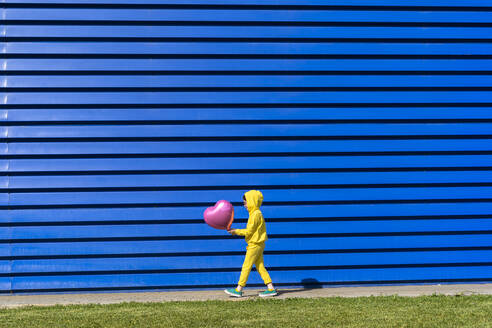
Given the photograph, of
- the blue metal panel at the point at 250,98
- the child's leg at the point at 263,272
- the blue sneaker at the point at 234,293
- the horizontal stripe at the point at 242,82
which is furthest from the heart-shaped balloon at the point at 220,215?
the horizontal stripe at the point at 242,82

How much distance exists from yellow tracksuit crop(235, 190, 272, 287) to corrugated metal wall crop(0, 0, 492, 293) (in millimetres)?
800

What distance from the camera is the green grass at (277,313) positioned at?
6191 millimetres

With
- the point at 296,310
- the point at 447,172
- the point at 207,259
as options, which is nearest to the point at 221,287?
the point at 207,259

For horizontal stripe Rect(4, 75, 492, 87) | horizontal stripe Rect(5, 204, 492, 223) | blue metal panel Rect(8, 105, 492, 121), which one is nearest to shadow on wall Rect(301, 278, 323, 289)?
horizontal stripe Rect(5, 204, 492, 223)

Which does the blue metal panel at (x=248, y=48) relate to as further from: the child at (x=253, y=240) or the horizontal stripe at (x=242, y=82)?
the child at (x=253, y=240)

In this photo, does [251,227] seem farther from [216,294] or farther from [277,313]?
[277,313]

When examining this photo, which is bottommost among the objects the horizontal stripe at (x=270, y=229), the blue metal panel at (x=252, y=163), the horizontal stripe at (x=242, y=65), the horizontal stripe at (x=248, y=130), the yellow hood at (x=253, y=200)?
the horizontal stripe at (x=270, y=229)

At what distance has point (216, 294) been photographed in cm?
828

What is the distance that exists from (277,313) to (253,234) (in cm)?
141

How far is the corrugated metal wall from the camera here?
8.55 metres

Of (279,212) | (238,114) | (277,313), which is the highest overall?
(238,114)

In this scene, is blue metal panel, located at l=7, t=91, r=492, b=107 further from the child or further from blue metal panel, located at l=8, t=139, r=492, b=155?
the child

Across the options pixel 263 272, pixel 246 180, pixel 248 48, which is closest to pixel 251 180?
pixel 246 180

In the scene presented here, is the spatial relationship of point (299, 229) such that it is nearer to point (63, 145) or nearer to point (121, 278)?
point (121, 278)
